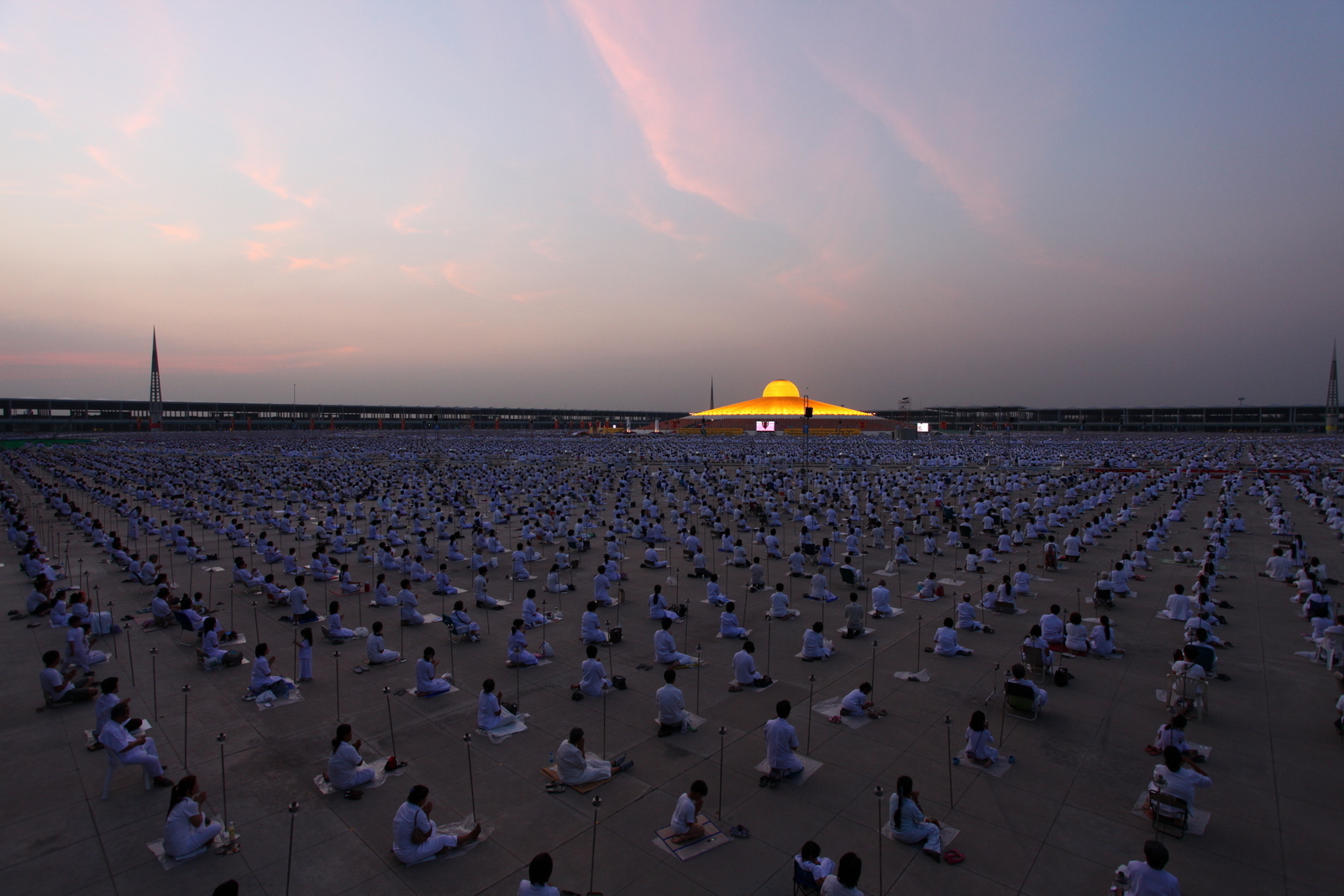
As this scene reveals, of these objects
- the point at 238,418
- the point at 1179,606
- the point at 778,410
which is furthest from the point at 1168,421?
the point at 238,418

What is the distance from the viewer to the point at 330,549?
22.1 meters

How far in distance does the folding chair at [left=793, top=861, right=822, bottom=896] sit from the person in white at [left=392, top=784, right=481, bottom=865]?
3.50m

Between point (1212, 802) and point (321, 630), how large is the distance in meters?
15.1

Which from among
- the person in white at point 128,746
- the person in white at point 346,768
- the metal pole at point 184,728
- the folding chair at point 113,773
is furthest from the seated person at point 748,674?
the folding chair at point 113,773

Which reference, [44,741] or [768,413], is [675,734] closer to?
[44,741]

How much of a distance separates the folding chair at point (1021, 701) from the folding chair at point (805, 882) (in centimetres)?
541

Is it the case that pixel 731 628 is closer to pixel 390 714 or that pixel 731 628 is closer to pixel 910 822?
pixel 390 714

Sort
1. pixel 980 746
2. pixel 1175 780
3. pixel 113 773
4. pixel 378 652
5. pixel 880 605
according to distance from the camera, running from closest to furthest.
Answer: pixel 1175 780 → pixel 113 773 → pixel 980 746 → pixel 378 652 → pixel 880 605

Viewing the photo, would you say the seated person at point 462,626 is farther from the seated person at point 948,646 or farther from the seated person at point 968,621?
the seated person at point 968,621

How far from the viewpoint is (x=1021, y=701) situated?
31.7 ft

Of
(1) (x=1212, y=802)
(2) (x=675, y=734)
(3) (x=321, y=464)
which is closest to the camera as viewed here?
(1) (x=1212, y=802)

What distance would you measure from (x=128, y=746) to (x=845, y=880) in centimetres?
836

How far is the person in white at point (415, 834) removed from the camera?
6.44 metres

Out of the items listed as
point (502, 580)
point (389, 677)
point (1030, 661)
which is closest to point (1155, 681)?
point (1030, 661)
